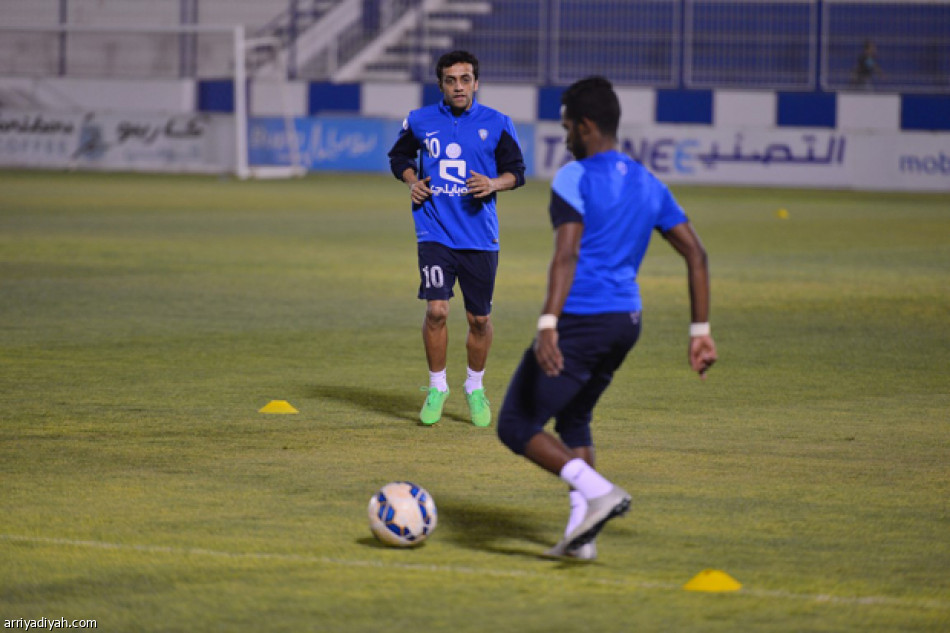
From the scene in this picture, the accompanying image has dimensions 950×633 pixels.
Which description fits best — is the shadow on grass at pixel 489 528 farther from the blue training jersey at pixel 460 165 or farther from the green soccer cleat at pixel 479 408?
the blue training jersey at pixel 460 165

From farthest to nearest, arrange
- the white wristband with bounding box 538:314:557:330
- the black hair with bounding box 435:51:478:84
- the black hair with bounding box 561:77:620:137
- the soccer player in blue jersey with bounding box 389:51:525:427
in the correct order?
the soccer player in blue jersey with bounding box 389:51:525:427 → the black hair with bounding box 435:51:478:84 → the black hair with bounding box 561:77:620:137 → the white wristband with bounding box 538:314:557:330

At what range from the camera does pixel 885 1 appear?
36562 mm

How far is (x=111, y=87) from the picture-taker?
4191 centimetres

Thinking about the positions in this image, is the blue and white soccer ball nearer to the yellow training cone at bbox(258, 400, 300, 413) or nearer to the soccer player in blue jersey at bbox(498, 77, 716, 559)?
the soccer player in blue jersey at bbox(498, 77, 716, 559)

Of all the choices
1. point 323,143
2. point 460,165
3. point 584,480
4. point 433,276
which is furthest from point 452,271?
point 323,143

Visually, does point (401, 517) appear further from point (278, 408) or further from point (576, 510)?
point (278, 408)

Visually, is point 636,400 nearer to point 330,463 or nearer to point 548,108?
point 330,463

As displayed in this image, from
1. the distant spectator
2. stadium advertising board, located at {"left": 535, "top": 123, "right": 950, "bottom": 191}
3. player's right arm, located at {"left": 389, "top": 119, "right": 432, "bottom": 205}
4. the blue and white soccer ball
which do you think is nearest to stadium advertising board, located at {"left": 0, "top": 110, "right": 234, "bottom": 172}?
stadium advertising board, located at {"left": 535, "top": 123, "right": 950, "bottom": 191}

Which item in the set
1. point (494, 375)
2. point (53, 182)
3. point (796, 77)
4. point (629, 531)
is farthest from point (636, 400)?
point (796, 77)

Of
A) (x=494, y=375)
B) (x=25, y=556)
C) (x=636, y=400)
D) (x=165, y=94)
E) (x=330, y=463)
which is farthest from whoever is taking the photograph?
(x=165, y=94)

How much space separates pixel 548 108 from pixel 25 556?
111 feet

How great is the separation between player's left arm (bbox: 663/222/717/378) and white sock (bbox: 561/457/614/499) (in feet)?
1.77

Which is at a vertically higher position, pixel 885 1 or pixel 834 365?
pixel 885 1

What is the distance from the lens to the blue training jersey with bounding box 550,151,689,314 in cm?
561
